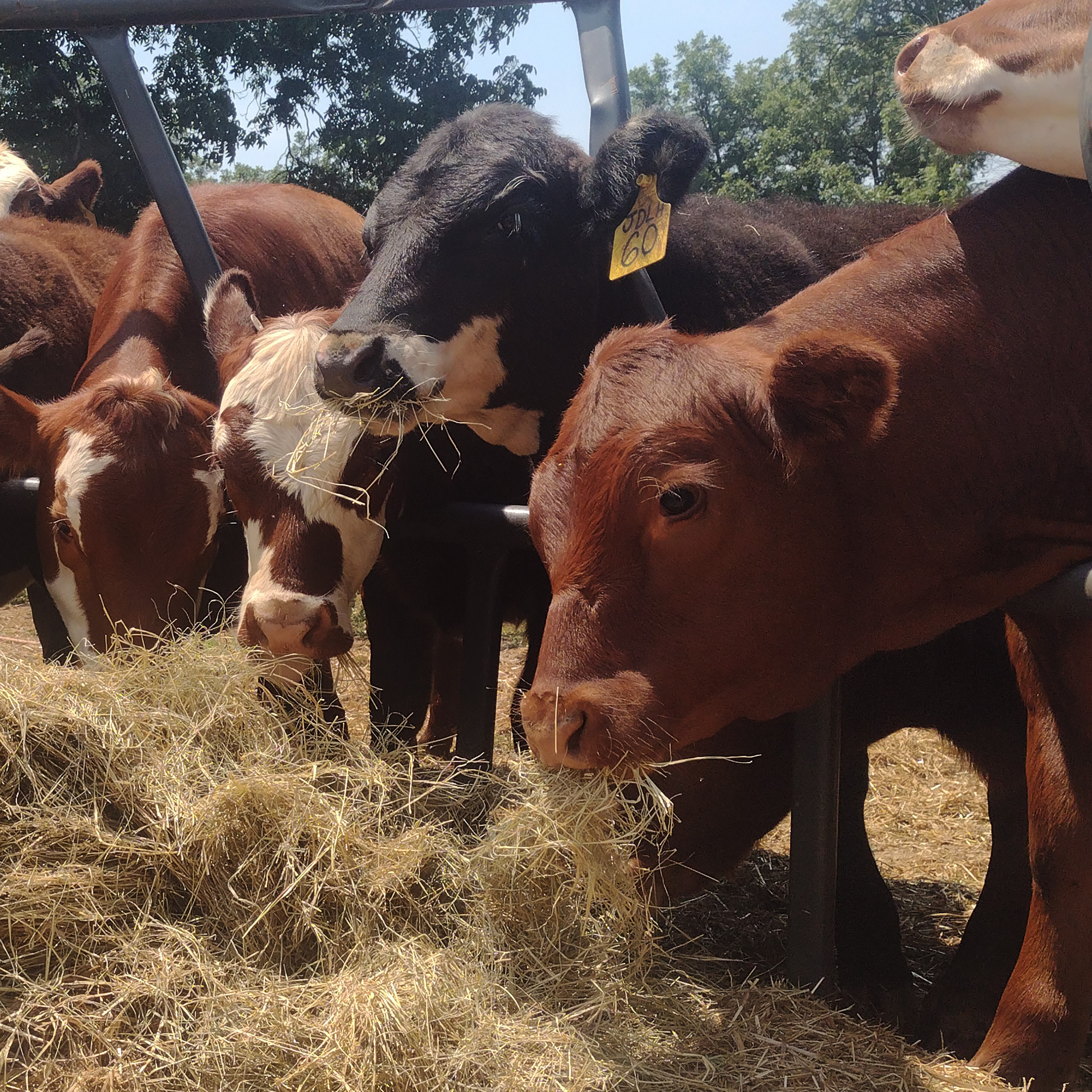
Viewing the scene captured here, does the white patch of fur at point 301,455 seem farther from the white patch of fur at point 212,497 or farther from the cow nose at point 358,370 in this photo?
the white patch of fur at point 212,497

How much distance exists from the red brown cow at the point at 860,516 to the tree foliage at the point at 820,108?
53.6 ft

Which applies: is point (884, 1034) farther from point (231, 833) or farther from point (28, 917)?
point (28, 917)

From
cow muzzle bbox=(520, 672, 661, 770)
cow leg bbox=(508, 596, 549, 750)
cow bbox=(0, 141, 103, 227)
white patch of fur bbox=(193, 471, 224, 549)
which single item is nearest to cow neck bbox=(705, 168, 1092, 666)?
cow muzzle bbox=(520, 672, 661, 770)

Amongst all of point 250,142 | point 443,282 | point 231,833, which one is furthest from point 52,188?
point 250,142

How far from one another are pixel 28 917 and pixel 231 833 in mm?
357

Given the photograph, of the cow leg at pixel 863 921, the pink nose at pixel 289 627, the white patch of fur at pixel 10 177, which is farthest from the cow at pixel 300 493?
the white patch of fur at pixel 10 177

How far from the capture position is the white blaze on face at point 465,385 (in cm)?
268

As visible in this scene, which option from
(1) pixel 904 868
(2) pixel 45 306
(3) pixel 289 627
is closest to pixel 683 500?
(3) pixel 289 627

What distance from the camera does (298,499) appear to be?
8.87 ft

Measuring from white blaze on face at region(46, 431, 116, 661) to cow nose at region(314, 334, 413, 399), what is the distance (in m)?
0.83

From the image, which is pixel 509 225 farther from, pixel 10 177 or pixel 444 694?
pixel 10 177

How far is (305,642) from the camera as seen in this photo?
8.52 ft

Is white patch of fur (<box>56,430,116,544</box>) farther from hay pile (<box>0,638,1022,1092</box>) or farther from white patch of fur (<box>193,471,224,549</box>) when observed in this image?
hay pile (<box>0,638,1022,1092</box>)

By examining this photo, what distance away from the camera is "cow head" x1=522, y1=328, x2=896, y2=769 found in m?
1.78
